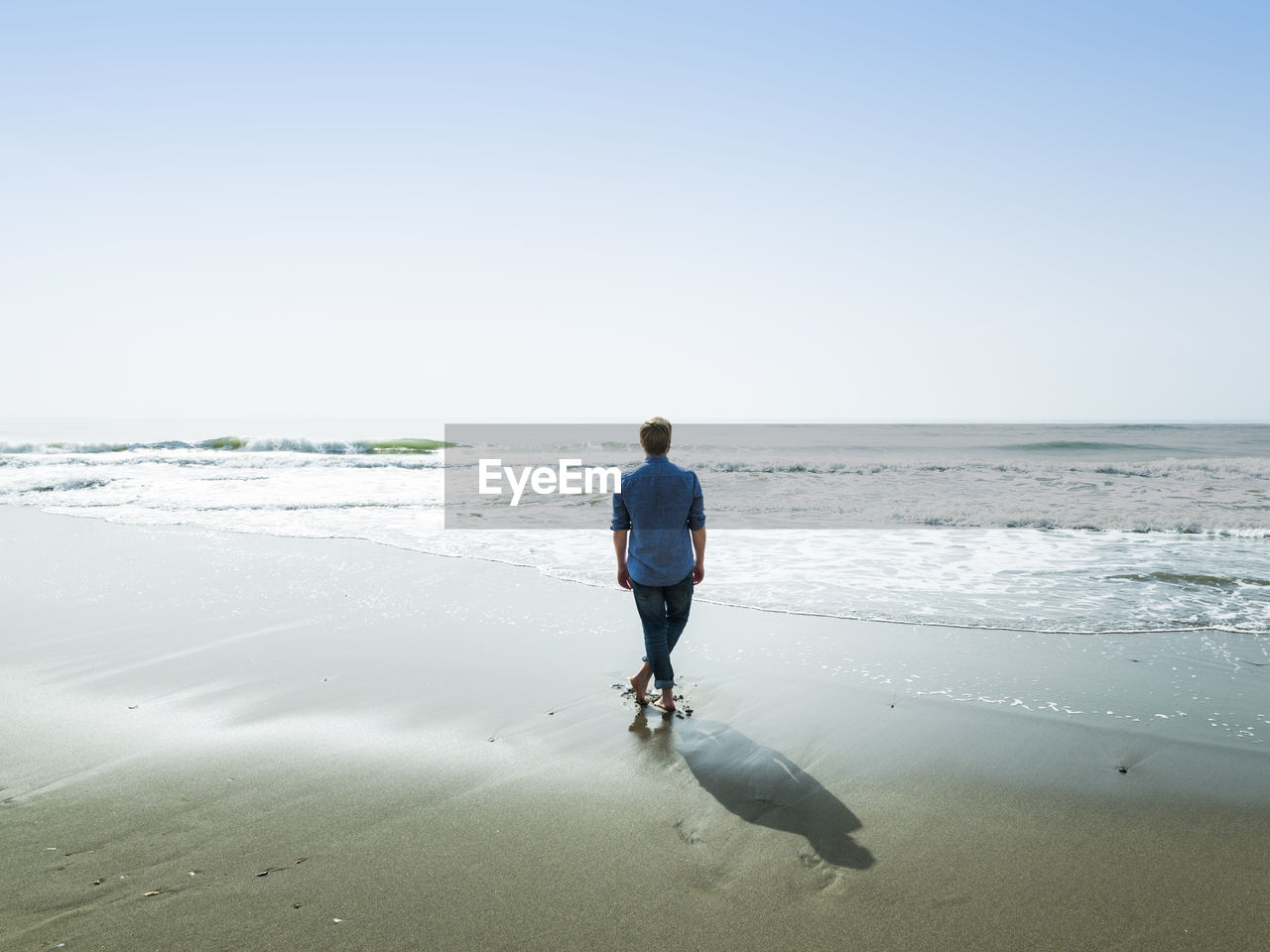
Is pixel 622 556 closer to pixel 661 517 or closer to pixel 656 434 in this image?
pixel 661 517

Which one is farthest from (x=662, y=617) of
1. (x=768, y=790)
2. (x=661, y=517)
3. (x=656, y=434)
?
(x=768, y=790)

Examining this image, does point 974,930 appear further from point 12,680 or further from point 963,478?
point 963,478

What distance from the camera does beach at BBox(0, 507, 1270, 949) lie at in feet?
8.75

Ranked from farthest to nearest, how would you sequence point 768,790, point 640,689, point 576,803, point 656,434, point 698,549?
point 640,689
point 698,549
point 656,434
point 768,790
point 576,803

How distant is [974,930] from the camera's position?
8.54 feet

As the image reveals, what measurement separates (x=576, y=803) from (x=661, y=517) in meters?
1.73

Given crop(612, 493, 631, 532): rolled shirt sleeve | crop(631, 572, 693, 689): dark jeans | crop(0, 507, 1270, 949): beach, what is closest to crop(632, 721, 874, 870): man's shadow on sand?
crop(0, 507, 1270, 949): beach

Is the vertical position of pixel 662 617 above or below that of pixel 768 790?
above

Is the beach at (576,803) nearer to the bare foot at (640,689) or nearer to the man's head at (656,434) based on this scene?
the bare foot at (640,689)

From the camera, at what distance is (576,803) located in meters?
3.57

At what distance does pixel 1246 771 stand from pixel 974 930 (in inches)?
91.4

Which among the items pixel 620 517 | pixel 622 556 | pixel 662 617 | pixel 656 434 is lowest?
pixel 662 617

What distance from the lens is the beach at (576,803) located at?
8.75 ft

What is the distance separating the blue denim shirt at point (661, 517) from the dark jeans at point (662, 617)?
80 millimetres
